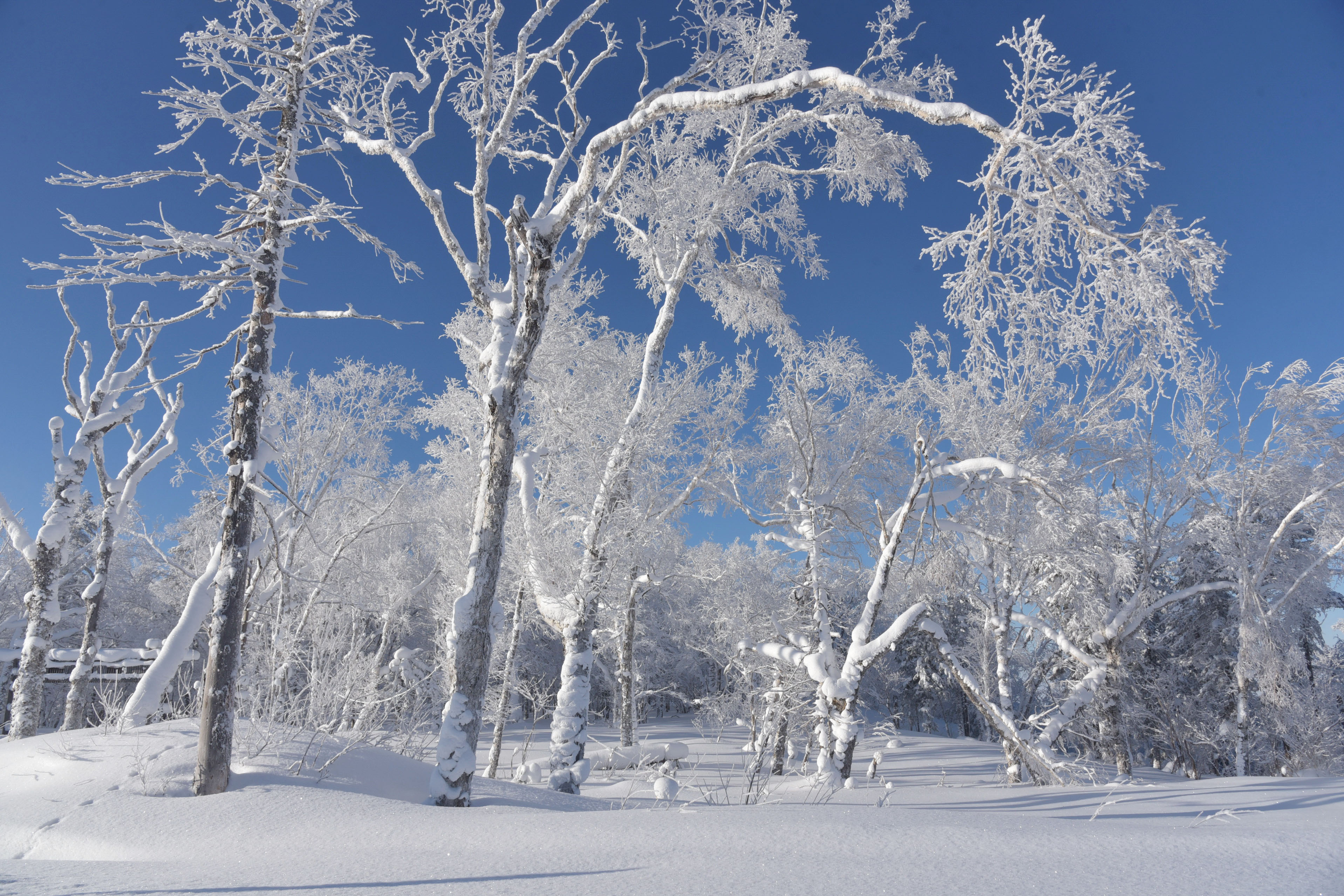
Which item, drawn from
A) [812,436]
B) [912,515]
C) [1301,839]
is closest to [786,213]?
[812,436]

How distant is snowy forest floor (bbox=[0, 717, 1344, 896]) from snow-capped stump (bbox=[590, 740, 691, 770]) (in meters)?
10.3

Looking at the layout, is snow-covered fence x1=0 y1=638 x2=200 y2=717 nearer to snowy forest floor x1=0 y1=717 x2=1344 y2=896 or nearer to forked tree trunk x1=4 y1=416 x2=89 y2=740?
forked tree trunk x1=4 y1=416 x2=89 y2=740

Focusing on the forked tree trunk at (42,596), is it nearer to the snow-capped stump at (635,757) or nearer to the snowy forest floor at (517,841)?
the snowy forest floor at (517,841)

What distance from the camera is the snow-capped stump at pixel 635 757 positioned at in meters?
14.6

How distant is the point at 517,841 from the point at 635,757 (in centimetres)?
1335

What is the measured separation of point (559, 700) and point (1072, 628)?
14.8 m

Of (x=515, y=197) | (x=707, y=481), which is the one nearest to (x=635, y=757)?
(x=707, y=481)

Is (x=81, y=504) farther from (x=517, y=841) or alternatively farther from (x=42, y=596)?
(x=517, y=841)

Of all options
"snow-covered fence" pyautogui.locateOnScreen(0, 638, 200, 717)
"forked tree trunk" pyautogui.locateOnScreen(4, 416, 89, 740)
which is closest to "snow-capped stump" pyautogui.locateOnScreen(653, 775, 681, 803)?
"snow-covered fence" pyautogui.locateOnScreen(0, 638, 200, 717)

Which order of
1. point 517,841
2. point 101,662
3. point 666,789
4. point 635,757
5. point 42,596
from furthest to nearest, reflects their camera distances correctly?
point 635,757
point 101,662
point 42,596
point 666,789
point 517,841

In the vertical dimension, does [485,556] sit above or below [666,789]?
above

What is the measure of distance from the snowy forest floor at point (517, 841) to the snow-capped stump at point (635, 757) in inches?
406

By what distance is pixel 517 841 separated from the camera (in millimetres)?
2914

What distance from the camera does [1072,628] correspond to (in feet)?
53.7
